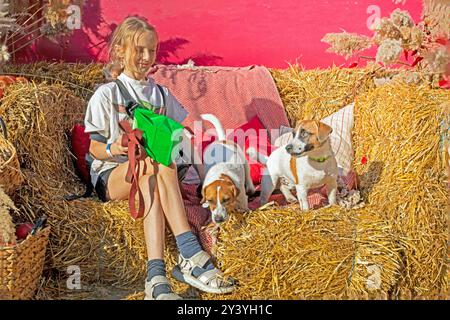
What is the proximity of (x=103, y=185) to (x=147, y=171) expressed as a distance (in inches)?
14.4

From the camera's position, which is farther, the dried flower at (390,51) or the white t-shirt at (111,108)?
the dried flower at (390,51)

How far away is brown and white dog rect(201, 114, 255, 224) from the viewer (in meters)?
3.14

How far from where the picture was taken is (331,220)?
10.4ft

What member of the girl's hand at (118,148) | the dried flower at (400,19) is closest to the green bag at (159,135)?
the girl's hand at (118,148)

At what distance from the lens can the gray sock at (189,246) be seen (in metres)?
3.07

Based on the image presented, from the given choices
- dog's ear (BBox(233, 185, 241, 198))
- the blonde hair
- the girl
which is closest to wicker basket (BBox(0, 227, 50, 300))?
the girl

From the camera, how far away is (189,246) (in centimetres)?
308

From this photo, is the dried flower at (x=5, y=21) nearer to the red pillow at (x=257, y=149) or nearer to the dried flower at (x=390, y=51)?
the red pillow at (x=257, y=149)

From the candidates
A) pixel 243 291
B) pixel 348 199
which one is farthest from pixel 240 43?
pixel 243 291

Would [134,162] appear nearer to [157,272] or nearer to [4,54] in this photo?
[157,272]

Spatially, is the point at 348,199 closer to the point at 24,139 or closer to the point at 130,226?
the point at 130,226

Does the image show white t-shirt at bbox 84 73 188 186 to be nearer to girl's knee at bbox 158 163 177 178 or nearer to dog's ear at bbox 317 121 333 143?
girl's knee at bbox 158 163 177 178

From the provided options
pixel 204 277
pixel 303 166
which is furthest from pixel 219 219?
pixel 303 166

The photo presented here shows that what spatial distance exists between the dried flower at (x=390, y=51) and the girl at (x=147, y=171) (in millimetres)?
1156
